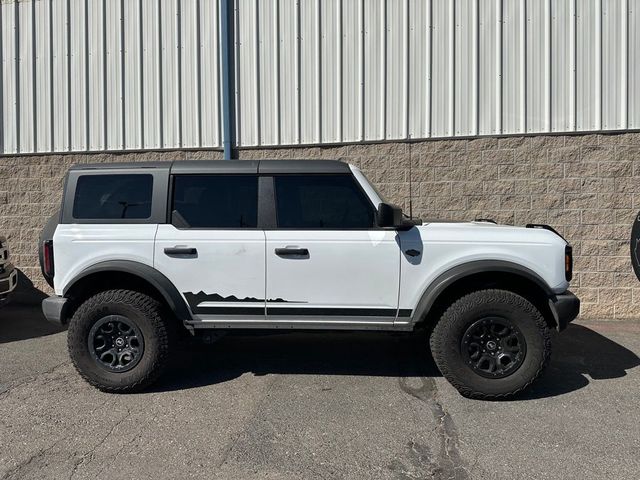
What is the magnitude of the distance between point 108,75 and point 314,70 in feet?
10.7

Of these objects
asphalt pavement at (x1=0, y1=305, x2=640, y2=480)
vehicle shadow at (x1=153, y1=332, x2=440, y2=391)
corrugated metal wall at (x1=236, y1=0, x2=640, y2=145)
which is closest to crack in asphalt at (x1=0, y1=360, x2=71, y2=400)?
asphalt pavement at (x1=0, y1=305, x2=640, y2=480)

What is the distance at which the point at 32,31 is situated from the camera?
7.71 m

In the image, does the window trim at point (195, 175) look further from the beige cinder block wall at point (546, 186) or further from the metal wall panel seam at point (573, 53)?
the metal wall panel seam at point (573, 53)

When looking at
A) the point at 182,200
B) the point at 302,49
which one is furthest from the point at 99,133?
the point at 182,200

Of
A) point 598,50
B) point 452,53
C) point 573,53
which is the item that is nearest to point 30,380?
point 452,53

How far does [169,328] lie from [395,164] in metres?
4.08

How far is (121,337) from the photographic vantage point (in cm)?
412

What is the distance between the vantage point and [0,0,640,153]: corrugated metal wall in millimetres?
6582

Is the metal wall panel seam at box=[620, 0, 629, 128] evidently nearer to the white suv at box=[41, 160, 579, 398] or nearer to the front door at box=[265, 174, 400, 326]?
the white suv at box=[41, 160, 579, 398]

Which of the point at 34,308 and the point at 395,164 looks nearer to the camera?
the point at 395,164

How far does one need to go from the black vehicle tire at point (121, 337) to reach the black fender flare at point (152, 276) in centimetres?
17

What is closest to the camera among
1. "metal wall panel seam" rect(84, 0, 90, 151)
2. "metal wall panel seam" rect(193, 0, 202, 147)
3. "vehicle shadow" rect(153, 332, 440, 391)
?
"vehicle shadow" rect(153, 332, 440, 391)

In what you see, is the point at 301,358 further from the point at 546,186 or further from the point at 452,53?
the point at 452,53

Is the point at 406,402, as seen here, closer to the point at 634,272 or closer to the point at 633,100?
the point at 634,272
